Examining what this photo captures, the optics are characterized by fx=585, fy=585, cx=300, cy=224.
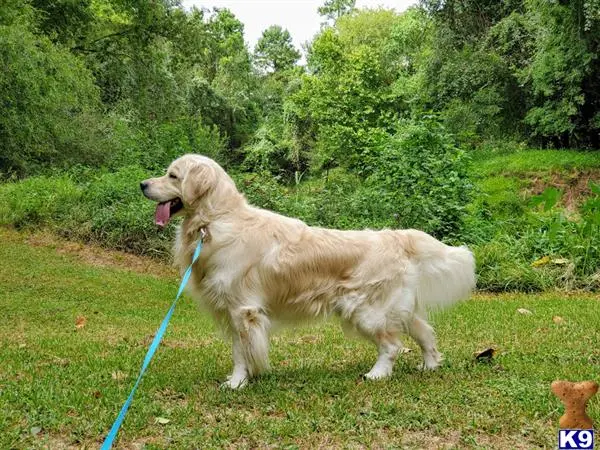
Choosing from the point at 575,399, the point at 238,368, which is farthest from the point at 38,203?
the point at 575,399

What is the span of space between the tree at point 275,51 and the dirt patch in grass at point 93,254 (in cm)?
4117

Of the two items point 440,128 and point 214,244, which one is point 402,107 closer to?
point 440,128

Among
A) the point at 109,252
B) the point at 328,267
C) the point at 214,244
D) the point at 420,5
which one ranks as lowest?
the point at 109,252

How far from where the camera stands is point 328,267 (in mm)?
4543

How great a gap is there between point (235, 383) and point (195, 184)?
4.97ft

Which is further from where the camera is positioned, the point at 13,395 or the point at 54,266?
the point at 54,266

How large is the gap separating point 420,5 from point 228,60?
20261 millimetres

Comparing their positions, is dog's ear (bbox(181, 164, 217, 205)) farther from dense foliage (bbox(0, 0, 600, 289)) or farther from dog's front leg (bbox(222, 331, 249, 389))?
dense foliage (bbox(0, 0, 600, 289))

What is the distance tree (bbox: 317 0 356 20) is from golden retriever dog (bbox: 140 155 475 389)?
160 ft

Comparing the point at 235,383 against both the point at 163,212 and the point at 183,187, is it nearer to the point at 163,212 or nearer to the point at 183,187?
the point at 163,212

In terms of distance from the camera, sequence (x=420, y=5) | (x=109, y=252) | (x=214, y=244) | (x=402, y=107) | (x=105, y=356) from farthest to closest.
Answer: (x=402, y=107) → (x=420, y=5) → (x=109, y=252) → (x=105, y=356) → (x=214, y=244)

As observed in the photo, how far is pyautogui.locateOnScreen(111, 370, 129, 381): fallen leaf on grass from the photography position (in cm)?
459

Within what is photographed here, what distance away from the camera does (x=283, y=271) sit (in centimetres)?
445

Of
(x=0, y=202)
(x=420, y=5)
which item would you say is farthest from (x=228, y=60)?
(x=0, y=202)
